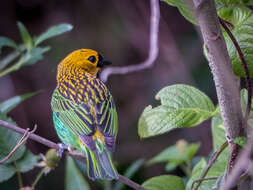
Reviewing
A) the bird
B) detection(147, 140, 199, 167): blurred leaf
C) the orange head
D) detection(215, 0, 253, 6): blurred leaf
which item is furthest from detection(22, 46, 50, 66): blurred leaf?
detection(215, 0, 253, 6): blurred leaf

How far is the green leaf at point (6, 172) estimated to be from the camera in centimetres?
209

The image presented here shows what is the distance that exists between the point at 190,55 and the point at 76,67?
2.93 m

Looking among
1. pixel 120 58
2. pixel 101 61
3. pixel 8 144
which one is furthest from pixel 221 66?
pixel 120 58

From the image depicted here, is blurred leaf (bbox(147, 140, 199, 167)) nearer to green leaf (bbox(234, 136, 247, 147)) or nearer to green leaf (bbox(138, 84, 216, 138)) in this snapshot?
green leaf (bbox(138, 84, 216, 138))

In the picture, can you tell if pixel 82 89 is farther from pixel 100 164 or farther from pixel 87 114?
pixel 100 164

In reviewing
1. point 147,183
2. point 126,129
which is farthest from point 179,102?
point 126,129

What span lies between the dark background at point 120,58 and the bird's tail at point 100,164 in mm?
3243

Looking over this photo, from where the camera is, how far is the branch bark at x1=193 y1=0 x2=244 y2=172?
1.20 meters

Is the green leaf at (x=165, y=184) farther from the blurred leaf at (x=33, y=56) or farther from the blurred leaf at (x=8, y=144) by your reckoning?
the blurred leaf at (x=33, y=56)

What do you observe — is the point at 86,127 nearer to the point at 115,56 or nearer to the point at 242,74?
the point at 242,74

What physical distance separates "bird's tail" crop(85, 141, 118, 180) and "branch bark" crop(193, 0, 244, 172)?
0.91 metres

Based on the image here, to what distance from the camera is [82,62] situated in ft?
11.9

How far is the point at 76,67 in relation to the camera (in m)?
3.63

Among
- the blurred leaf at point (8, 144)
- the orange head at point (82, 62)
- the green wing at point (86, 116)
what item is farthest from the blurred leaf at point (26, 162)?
the orange head at point (82, 62)
